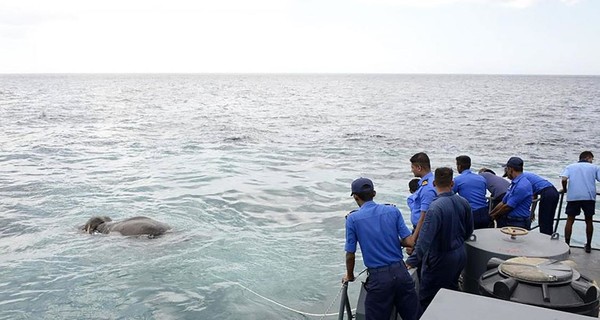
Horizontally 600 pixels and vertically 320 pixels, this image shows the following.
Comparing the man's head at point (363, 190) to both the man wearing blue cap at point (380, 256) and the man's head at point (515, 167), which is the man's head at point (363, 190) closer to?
the man wearing blue cap at point (380, 256)

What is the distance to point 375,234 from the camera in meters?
5.80

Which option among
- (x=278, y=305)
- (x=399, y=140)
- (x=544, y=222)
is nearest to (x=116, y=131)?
(x=399, y=140)

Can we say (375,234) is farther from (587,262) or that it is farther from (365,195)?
(587,262)

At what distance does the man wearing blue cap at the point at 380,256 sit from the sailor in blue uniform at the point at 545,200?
4318 millimetres

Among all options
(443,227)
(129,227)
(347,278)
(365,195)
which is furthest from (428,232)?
(129,227)

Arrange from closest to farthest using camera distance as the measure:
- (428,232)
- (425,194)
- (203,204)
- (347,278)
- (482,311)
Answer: (482,311)
(347,278)
(428,232)
(425,194)
(203,204)

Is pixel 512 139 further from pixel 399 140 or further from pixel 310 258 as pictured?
pixel 310 258

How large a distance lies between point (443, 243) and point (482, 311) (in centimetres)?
227

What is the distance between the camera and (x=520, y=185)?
8.41 m

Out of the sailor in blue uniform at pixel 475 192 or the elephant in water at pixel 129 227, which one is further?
the elephant in water at pixel 129 227

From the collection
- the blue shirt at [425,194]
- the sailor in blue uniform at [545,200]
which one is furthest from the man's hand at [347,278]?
the sailor in blue uniform at [545,200]

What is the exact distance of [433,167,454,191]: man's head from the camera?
6.09 meters

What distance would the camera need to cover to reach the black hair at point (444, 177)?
609 cm

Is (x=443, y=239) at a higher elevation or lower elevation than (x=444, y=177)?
lower
